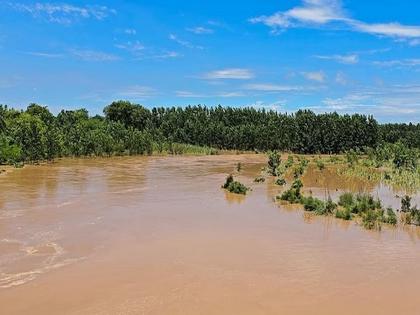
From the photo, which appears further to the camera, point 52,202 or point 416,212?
point 52,202

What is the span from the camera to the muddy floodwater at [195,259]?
1000 cm

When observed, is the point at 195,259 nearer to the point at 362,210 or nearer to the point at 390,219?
the point at 390,219

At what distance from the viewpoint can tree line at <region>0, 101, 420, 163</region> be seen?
4922 cm

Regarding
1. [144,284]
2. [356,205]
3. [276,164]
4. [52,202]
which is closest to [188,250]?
[144,284]

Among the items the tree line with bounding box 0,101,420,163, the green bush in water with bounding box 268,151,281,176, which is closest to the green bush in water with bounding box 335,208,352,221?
the green bush in water with bounding box 268,151,281,176

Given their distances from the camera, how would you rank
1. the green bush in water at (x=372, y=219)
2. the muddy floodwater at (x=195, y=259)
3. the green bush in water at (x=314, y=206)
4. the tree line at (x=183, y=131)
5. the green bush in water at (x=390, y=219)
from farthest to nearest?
the tree line at (x=183, y=131) → the green bush in water at (x=314, y=206) → the green bush in water at (x=390, y=219) → the green bush in water at (x=372, y=219) → the muddy floodwater at (x=195, y=259)

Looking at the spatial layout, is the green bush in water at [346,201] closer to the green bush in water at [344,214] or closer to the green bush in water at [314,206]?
the green bush in water at [314,206]

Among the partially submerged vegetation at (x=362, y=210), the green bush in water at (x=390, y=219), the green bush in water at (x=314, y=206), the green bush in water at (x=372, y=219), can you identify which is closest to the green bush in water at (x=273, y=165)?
the partially submerged vegetation at (x=362, y=210)

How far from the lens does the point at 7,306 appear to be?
9.57m

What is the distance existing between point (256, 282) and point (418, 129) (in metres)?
85.6

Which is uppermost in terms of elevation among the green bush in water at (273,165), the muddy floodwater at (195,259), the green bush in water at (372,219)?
the green bush in water at (273,165)

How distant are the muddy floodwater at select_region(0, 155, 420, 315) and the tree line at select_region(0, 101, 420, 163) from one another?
26424 millimetres

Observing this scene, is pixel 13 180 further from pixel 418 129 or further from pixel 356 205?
pixel 418 129

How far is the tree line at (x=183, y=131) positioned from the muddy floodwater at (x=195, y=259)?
26.4 meters
